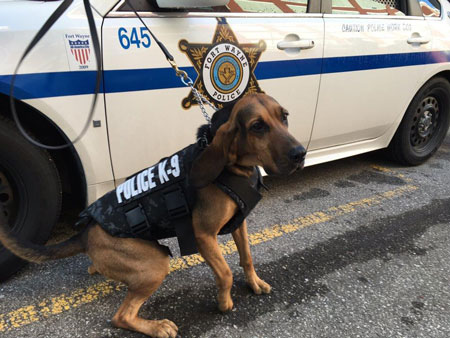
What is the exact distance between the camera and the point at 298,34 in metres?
2.82

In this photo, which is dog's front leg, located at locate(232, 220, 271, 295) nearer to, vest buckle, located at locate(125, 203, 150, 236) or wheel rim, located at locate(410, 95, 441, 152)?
vest buckle, located at locate(125, 203, 150, 236)

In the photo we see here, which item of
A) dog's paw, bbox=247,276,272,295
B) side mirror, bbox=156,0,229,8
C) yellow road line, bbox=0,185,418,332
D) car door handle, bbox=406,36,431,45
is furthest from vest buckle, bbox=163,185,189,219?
car door handle, bbox=406,36,431,45

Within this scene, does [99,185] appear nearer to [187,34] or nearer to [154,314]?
[154,314]

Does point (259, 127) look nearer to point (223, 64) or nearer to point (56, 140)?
point (223, 64)

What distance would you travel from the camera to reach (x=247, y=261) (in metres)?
2.08

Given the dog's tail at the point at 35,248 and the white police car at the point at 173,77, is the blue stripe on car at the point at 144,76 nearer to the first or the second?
the white police car at the point at 173,77

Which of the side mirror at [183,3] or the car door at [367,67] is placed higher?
the side mirror at [183,3]

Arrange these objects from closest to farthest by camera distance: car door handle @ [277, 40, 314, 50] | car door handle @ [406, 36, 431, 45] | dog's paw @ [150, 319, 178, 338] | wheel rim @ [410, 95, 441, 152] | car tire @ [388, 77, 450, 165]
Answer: dog's paw @ [150, 319, 178, 338], car door handle @ [277, 40, 314, 50], car door handle @ [406, 36, 431, 45], car tire @ [388, 77, 450, 165], wheel rim @ [410, 95, 441, 152]

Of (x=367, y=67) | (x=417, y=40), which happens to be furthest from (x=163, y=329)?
(x=417, y=40)

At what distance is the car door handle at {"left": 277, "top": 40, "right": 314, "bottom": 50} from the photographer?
2.74 meters

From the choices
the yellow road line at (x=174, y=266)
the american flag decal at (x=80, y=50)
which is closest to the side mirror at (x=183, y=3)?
the american flag decal at (x=80, y=50)

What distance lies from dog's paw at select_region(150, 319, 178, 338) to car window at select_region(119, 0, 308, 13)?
1.78 metres

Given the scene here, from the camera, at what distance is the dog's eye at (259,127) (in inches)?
61.2

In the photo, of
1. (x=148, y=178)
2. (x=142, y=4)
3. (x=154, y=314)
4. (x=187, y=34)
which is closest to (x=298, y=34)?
(x=187, y=34)
